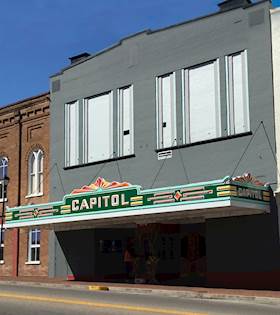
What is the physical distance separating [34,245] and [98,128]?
7.42m

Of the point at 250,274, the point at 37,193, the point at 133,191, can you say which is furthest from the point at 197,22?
the point at 37,193

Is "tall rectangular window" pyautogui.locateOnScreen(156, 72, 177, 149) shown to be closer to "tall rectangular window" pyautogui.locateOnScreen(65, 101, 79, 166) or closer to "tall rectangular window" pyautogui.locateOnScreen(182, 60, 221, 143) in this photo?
"tall rectangular window" pyautogui.locateOnScreen(182, 60, 221, 143)

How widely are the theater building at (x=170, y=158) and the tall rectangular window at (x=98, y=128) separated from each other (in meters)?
0.05

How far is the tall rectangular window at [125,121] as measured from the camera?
26172mm

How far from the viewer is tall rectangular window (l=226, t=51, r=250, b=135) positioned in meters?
22.3

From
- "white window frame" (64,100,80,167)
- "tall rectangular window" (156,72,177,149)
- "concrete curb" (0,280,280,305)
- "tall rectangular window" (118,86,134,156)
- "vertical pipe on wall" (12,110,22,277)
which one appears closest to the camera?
"concrete curb" (0,280,280,305)

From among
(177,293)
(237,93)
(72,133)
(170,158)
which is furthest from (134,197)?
(72,133)

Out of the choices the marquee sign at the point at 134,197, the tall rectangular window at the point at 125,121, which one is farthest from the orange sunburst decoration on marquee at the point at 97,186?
the tall rectangular window at the point at 125,121

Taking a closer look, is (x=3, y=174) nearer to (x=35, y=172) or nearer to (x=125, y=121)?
(x=35, y=172)

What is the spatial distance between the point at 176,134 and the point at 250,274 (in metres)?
6.47

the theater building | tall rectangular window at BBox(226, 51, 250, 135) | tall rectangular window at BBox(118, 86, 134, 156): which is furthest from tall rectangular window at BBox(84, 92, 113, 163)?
tall rectangular window at BBox(226, 51, 250, 135)

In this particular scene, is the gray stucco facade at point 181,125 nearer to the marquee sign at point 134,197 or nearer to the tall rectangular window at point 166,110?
the tall rectangular window at point 166,110

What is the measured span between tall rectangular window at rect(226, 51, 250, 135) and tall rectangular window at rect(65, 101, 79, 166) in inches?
343

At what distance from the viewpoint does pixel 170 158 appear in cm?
2430
